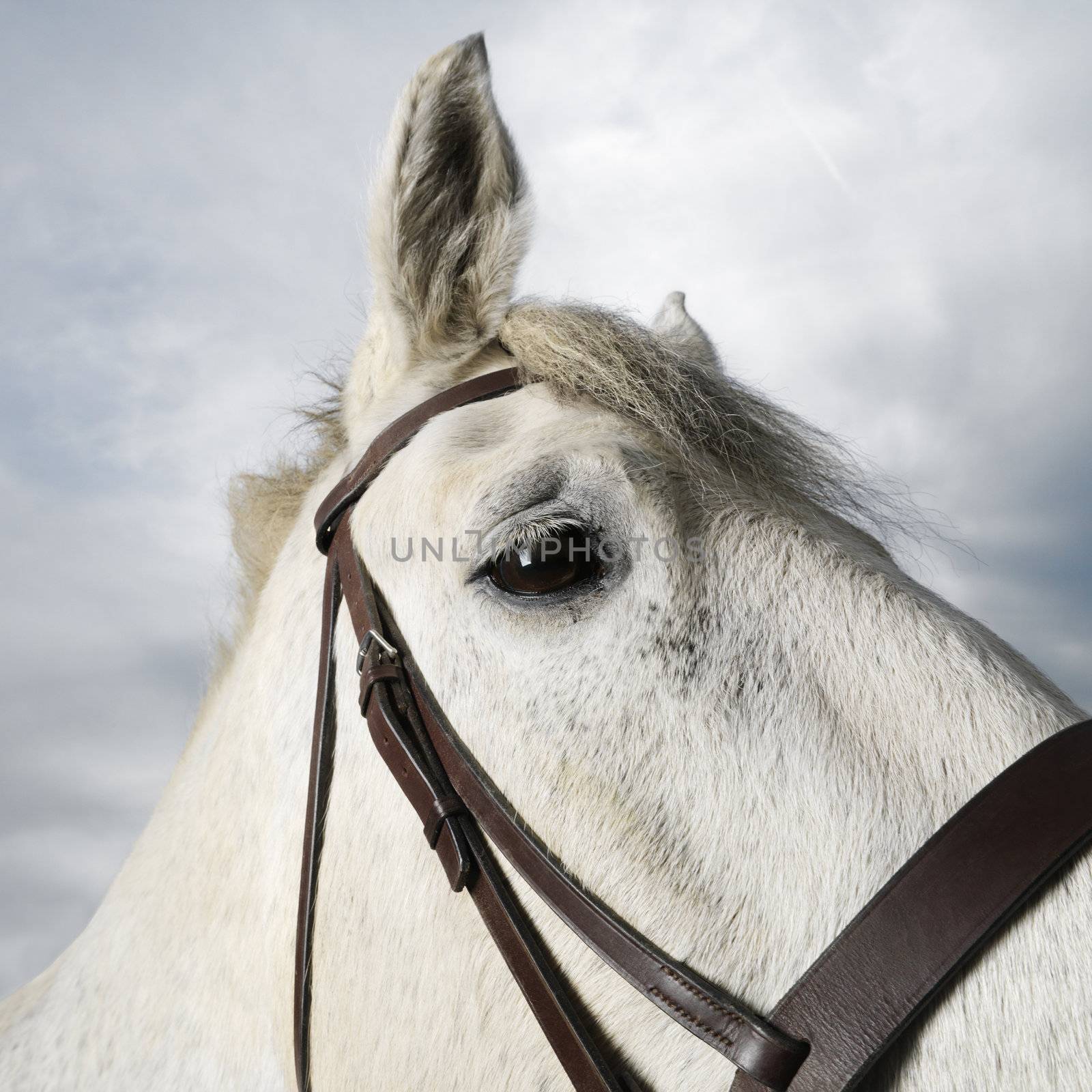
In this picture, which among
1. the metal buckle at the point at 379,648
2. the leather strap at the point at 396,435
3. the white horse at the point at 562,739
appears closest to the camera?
the white horse at the point at 562,739

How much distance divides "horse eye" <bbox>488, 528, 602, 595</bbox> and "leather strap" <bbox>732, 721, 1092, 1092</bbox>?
757 millimetres

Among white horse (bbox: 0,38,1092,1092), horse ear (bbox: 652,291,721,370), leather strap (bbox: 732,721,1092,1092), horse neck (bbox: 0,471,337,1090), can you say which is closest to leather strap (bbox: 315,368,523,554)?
white horse (bbox: 0,38,1092,1092)

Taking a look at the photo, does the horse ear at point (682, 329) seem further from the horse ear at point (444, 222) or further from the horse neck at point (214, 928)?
the horse neck at point (214, 928)

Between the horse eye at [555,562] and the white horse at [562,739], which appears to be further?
the horse eye at [555,562]

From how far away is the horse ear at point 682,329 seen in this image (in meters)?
2.96

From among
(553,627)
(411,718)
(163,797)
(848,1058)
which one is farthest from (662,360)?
(163,797)

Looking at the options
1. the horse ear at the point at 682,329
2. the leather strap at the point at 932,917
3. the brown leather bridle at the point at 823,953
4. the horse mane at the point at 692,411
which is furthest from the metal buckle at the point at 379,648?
the horse ear at the point at 682,329

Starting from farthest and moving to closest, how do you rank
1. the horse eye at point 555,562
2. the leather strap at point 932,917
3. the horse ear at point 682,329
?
the horse ear at point 682,329 → the horse eye at point 555,562 → the leather strap at point 932,917

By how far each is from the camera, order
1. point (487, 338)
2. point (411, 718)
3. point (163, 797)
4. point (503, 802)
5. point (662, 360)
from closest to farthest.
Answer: point (503, 802), point (411, 718), point (662, 360), point (487, 338), point (163, 797)

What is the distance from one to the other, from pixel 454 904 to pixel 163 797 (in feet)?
4.11

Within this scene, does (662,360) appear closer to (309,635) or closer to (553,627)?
(553,627)

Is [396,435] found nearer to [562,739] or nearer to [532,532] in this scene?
[532,532]

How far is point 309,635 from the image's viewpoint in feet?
6.73

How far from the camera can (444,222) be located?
2.23 m
